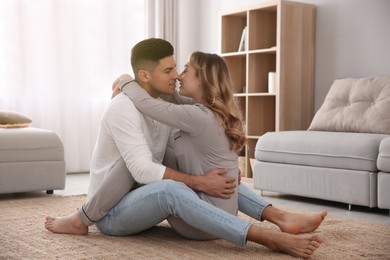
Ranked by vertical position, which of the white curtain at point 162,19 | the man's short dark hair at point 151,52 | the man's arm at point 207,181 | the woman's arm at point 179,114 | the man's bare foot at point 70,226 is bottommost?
the man's bare foot at point 70,226

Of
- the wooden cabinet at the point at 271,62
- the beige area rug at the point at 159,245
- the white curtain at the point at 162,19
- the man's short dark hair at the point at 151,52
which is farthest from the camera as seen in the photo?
the white curtain at the point at 162,19

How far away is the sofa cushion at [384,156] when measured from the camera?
3.36 metres

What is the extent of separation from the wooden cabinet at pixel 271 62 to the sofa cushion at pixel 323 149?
2.50ft

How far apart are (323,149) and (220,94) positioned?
4.73 ft

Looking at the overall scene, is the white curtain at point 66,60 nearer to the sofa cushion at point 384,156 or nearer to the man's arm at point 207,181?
the sofa cushion at point 384,156

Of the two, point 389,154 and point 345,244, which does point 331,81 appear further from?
point 345,244

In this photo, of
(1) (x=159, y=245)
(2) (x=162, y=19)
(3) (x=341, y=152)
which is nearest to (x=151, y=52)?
(1) (x=159, y=245)

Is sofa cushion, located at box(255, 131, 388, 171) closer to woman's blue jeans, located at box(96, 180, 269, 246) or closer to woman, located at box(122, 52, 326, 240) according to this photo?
woman, located at box(122, 52, 326, 240)

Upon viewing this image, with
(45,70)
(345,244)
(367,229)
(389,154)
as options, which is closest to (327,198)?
(389,154)

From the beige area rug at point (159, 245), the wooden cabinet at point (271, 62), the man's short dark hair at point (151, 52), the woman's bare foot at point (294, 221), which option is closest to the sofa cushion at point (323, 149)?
the beige area rug at point (159, 245)

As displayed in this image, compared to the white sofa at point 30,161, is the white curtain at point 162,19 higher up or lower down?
higher up

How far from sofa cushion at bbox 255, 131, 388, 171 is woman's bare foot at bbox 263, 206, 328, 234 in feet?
3.39

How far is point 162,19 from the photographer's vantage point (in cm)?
622

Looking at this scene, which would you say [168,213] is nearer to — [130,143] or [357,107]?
[130,143]
